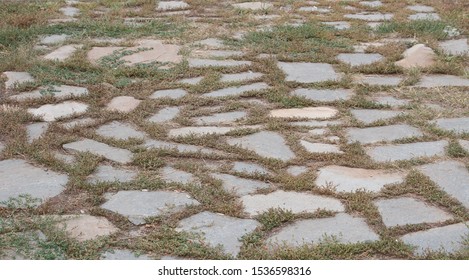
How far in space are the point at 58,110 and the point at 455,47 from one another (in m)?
3.24

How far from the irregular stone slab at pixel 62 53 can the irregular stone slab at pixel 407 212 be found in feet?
10.4

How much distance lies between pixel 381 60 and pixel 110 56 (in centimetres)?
213

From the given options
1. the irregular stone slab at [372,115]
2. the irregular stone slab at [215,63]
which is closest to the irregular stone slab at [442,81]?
the irregular stone slab at [372,115]

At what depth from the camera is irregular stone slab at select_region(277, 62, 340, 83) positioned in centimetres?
518

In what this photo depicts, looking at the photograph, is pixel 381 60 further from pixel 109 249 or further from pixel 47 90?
pixel 109 249

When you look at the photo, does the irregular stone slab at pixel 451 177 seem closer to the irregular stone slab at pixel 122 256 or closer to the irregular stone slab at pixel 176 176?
the irregular stone slab at pixel 176 176

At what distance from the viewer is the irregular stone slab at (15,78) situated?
5063mm

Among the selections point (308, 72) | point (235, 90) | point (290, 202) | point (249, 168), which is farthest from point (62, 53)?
point (290, 202)

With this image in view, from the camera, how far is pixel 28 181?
3652 millimetres

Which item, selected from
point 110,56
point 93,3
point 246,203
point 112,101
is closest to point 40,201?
point 246,203

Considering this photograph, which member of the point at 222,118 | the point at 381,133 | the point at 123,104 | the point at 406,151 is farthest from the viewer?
the point at 123,104

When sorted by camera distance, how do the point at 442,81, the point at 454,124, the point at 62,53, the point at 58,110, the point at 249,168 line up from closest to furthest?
the point at 249,168 < the point at 454,124 < the point at 58,110 < the point at 442,81 < the point at 62,53

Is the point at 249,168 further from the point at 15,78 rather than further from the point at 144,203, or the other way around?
the point at 15,78

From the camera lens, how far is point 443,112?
14.8ft
